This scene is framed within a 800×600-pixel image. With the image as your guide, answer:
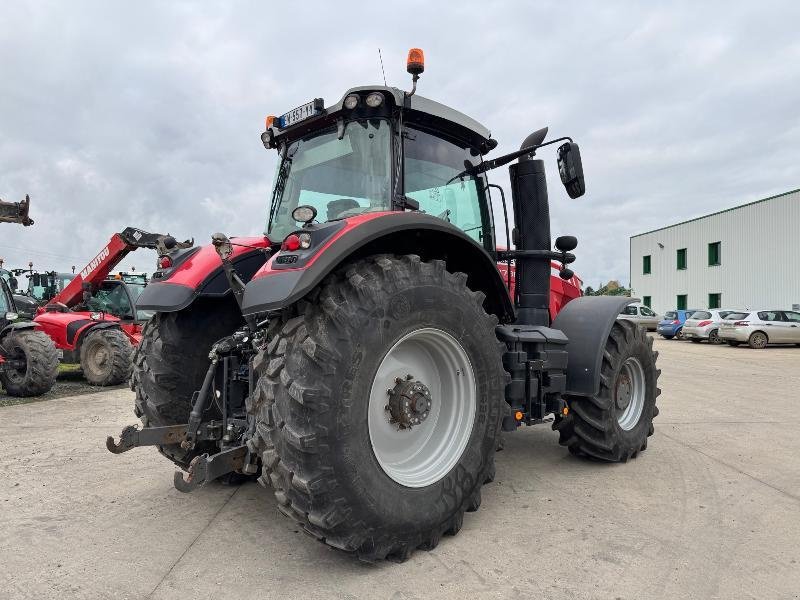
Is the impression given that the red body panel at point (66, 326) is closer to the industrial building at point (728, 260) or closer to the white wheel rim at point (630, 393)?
the white wheel rim at point (630, 393)

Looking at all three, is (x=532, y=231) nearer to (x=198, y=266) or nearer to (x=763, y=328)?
(x=198, y=266)

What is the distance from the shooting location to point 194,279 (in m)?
3.38

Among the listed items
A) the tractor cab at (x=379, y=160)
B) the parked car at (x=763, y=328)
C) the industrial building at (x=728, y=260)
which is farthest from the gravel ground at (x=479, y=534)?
the industrial building at (x=728, y=260)

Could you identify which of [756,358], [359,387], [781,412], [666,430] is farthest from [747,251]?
[359,387]

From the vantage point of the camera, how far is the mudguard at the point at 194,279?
3281 millimetres

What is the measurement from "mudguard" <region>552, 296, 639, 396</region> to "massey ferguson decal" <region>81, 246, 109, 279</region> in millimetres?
9170

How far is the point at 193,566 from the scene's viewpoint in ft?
8.55

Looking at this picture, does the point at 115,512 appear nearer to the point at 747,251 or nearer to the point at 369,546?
the point at 369,546

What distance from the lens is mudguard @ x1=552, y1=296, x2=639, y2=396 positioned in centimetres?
388

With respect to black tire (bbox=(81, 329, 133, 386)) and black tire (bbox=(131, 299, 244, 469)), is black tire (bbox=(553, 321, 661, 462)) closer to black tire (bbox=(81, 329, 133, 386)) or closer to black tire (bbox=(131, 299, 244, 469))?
black tire (bbox=(131, 299, 244, 469))

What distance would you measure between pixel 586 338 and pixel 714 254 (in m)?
29.7

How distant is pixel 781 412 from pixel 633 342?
3616 mm

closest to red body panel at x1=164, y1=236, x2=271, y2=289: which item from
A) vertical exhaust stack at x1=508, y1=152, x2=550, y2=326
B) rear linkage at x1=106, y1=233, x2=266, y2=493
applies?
rear linkage at x1=106, y1=233, x2=266, y2=493

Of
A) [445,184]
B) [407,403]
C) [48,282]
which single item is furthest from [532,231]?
[48,282]
